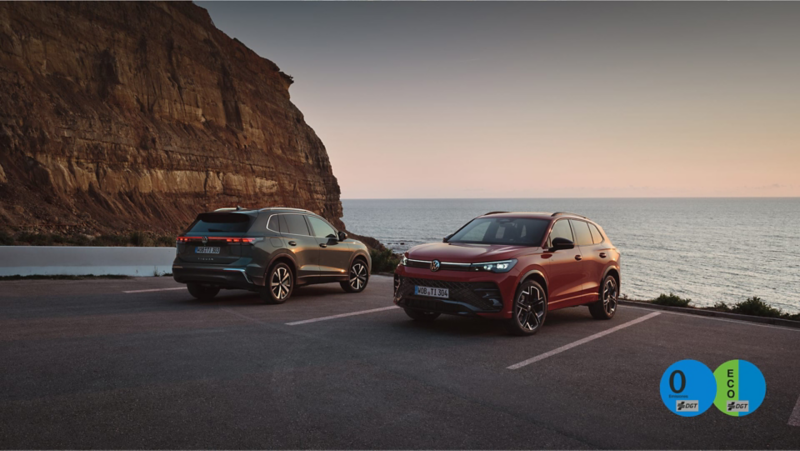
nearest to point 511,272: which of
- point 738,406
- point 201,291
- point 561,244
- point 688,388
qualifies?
point 561,244

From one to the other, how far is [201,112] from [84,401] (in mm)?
41669

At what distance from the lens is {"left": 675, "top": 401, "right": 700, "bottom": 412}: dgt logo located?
490cm

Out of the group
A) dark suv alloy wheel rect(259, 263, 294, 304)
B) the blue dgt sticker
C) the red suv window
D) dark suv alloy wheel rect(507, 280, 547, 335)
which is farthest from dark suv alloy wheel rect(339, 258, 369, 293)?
the blue dgt sticker

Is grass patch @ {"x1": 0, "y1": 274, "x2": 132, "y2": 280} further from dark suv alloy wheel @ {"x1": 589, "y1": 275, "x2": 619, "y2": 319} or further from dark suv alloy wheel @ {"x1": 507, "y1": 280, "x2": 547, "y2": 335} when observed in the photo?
dark suv alloy wheel @ {"x1": 589, "y1": 275, "x2": 619, "y2": 319}

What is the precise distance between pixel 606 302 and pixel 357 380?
5.72m

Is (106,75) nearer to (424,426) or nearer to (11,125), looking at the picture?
(11,125)

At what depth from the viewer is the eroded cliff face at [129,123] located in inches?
1201

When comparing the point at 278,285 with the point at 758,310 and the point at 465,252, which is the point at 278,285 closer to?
the point at 465,252

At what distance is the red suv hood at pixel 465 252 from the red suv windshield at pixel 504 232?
316 mm

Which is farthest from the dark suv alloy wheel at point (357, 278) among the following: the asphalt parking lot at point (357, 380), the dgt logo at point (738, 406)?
the dgt logo at point (738, 406)

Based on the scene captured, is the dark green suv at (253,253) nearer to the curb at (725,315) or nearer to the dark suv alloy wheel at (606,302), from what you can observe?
the dark suv alloy wheel at (606,302)

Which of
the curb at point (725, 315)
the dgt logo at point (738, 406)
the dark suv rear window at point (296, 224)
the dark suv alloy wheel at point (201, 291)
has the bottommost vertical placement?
the curb at point (725, 315)

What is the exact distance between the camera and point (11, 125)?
30062 mm

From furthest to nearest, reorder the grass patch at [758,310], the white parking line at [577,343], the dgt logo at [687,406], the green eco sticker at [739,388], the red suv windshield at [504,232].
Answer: the grass patch at [758,310]
the red suv windshield at [504,232]
the white parking line at [577,343]
the green eco sticker at [739,388]
the dgt logo at [687,406]
